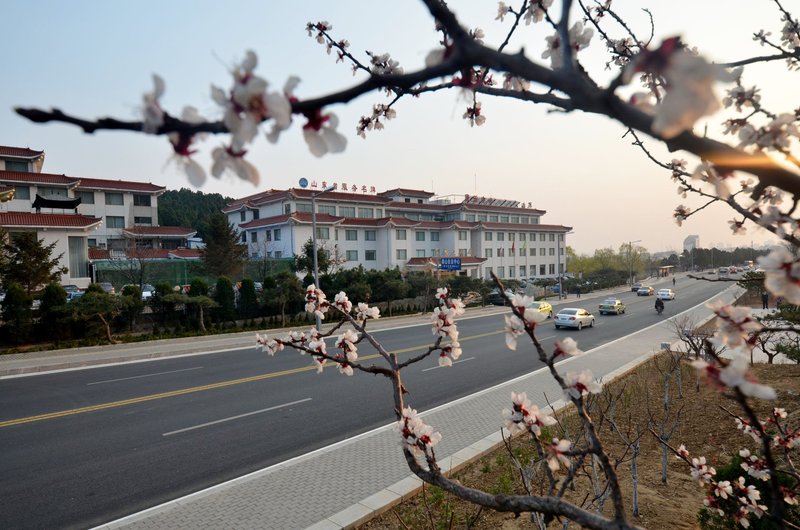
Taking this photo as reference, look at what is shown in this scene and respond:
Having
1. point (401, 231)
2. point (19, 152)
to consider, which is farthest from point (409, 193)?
point (19, 152)

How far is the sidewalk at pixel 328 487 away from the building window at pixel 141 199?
160 feet

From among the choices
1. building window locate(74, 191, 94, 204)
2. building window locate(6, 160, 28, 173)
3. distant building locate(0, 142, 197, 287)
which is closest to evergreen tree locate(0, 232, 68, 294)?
distant building locate(0, 142, 197, 287)

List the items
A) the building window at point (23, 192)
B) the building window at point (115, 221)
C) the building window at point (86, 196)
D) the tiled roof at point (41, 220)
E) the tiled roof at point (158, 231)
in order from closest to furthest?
the tiled roof at point (41, 220) < the building window at point (23, 192) < the tiled roof at point (158, 231) < the building window at point (86, 196) < the building window at point (115, 221)

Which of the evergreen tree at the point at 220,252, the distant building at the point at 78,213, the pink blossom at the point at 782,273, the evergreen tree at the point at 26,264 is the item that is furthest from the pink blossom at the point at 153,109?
the evergreen tree at the point at 220,252

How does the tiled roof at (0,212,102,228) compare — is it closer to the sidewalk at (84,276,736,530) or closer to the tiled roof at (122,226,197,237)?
the tiled roof at (122,226,197,237)

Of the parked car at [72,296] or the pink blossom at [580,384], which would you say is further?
the parked car at [72,296]

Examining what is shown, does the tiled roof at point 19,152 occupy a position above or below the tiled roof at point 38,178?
above

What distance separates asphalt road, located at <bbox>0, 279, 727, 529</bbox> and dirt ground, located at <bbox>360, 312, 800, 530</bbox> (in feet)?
10.2

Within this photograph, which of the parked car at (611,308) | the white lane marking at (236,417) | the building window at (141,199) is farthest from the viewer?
the building window at (141,199)

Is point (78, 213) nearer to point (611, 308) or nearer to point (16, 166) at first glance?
point (16, 166)

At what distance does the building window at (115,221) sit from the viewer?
4659 cm

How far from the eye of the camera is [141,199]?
160 ft

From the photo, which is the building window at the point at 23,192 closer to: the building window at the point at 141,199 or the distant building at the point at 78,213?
the distant building at the point at 78,213

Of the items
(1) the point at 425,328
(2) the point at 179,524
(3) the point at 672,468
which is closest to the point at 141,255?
(1) the point at 425,328
